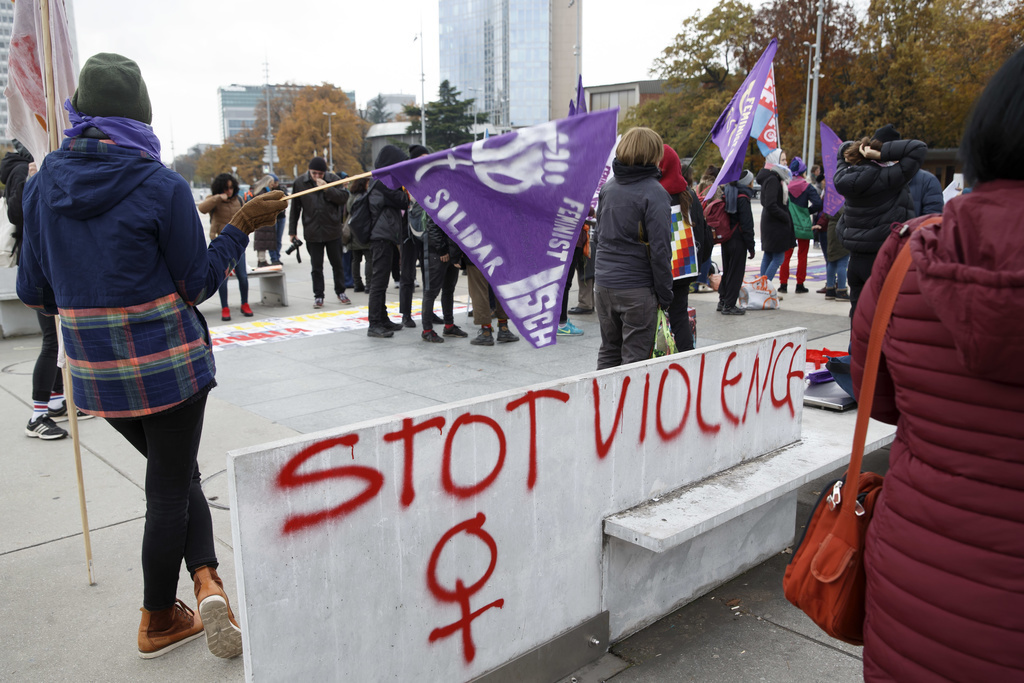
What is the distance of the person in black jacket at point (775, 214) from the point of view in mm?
9953

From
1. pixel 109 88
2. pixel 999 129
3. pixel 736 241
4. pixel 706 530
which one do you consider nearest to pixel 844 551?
pixel 999 129

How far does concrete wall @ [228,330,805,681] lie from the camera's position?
6.87 ft

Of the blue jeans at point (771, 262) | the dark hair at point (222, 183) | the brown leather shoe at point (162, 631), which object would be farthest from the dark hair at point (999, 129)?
the blue jeans at point (771, 262)

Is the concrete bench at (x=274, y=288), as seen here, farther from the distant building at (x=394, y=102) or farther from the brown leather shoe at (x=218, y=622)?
the distant building at (x=394, y=102)

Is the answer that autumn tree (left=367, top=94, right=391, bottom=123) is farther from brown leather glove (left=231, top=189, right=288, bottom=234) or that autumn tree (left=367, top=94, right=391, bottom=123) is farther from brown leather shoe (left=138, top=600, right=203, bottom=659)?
brown leather shoe (left=138, top=600, right=203, bottom=659)

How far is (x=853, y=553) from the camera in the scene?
1759 millimetres

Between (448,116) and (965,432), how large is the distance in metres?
83.3

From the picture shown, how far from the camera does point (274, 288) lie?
11.0 m

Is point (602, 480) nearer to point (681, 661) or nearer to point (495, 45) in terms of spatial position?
point (681, 661)

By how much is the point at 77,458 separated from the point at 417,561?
1.71 m

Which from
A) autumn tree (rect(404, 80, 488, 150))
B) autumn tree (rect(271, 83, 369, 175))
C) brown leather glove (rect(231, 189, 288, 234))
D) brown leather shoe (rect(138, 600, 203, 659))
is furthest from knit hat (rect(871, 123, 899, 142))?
autumn tree (rect(404, 80, 488, 150))

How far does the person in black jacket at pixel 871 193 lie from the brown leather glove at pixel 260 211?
5.05m

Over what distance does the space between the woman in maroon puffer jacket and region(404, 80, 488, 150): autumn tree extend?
266ft

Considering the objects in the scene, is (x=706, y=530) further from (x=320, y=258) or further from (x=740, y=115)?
(x=320, y=258)
